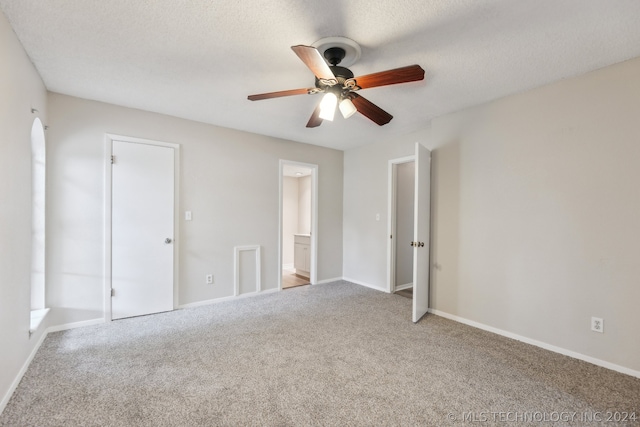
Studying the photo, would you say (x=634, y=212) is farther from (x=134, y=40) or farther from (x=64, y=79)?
(x=64, y=79)

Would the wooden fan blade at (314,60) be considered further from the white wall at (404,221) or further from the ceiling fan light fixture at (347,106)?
the white wall at (404,221)

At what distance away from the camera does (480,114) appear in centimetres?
301

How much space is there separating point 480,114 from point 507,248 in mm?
1414

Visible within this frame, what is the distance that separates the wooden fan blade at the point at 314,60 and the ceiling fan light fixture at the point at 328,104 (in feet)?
0.53

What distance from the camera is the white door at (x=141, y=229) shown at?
10.3ft

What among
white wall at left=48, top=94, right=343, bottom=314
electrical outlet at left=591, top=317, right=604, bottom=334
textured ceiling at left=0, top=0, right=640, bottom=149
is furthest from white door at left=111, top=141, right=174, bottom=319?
electrical outlet at left=591, top=317, right=604, bottom=334

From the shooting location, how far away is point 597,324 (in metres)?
2.29

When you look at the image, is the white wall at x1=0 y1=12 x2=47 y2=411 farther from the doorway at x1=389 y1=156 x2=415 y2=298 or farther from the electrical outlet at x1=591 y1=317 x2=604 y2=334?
the electrical outlet at x1=591 y1=317 x2=604 y2=334

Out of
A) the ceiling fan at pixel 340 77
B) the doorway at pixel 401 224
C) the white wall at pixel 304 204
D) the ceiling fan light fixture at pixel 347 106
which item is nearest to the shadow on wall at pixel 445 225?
the doorway at pixel 401 224

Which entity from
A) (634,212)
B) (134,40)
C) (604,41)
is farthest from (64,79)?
(634,212)

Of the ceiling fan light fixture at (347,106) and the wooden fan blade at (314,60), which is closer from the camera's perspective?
the wooden fan blade at (314,60)

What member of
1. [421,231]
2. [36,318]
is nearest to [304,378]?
[421,231]

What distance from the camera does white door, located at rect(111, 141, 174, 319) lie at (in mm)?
3145

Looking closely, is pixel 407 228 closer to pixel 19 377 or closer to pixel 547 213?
pixel 547 213
